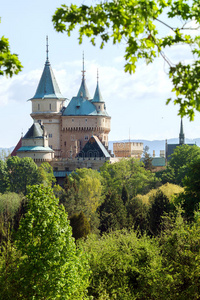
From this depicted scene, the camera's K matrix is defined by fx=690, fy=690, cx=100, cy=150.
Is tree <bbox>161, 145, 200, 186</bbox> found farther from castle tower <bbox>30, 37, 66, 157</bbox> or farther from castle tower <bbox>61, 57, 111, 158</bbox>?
castle tower <bbox>30, 37, 66, 157</bbox>

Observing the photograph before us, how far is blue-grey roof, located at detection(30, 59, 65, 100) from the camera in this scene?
145m

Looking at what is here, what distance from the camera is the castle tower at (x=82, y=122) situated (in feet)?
468

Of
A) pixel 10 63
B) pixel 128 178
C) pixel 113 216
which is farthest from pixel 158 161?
pixel 10 63

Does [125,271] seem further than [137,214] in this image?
No

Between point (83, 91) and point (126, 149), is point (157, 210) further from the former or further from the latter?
point (126, 149)

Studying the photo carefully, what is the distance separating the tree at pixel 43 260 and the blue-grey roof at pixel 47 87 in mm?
119105

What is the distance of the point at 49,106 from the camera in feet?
470

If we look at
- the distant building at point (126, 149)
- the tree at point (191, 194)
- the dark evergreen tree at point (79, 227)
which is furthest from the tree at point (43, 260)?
the distant building at point (126, 149)

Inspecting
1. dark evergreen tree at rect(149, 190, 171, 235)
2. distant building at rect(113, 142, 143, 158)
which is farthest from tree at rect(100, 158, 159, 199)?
dark evergreen tree at rect(149, 190, 171, 235)

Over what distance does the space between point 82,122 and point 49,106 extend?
300 inches

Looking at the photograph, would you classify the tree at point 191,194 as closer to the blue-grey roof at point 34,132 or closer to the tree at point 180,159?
the tree at point 180,159

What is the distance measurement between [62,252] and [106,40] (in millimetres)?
14097

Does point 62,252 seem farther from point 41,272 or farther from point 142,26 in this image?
point 142,26

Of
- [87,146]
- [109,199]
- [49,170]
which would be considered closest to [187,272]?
[109,199]
